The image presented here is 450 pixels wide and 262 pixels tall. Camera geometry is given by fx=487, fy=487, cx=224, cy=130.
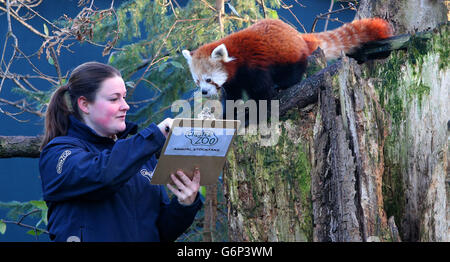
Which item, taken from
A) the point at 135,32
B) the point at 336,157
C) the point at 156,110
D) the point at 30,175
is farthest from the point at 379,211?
the point at 30,175

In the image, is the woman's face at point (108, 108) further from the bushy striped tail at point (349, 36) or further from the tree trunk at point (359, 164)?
the bushy striped tail at point (349, 36)

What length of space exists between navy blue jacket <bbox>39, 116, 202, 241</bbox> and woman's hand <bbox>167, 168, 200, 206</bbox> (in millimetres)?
32

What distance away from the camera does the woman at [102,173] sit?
1277mm

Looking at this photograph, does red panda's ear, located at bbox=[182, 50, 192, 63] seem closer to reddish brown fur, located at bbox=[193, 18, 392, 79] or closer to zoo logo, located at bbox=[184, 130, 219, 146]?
reddish brown fur, located at bbox=[193, 18, 392, 79]

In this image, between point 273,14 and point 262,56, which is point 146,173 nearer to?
point 262,56

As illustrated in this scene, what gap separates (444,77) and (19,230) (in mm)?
3505

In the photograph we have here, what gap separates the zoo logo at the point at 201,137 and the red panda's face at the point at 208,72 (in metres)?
1.46

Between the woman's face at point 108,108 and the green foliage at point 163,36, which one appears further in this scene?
the green foliage at point 163,36

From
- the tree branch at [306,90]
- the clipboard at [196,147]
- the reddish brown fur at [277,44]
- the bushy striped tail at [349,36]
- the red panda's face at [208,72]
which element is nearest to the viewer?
the clipboard at [196,147]

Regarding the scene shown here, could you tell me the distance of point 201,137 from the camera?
127 cm

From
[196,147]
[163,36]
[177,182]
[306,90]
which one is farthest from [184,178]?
[163,36]

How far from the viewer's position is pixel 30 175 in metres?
4.02

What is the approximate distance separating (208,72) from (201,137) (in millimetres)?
1555

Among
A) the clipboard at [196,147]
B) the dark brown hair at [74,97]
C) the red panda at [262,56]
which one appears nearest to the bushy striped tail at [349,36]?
the red panda at [262,56]
